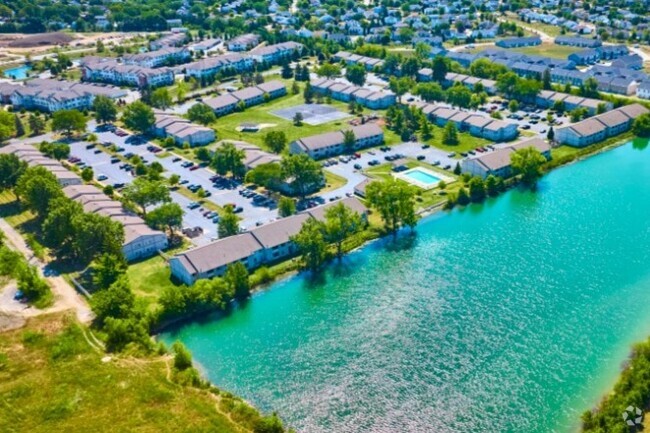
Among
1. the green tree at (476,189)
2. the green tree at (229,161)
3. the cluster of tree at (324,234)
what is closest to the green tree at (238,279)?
the cluster of tree at (324,234)

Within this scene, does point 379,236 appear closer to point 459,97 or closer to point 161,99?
point 459,97

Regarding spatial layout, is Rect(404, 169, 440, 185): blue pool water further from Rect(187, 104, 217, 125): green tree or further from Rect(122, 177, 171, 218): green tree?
Rect(187, 104, 217, 125): green tree

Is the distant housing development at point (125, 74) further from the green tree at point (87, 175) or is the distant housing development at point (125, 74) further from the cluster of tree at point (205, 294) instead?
the cluster of tree at point (205, 294)

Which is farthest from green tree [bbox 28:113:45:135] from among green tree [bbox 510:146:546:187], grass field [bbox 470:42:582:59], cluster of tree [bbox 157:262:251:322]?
grass field [bbox 470:42:582:59]

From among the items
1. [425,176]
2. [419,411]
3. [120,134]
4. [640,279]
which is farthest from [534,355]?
[120,134]

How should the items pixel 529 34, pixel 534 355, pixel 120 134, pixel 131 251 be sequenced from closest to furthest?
1. pixel 534 355
2. pixel 131 251
3. pixel 120 134
4. pixel 529 34

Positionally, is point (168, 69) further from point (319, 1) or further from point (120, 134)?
point (319, 1)
